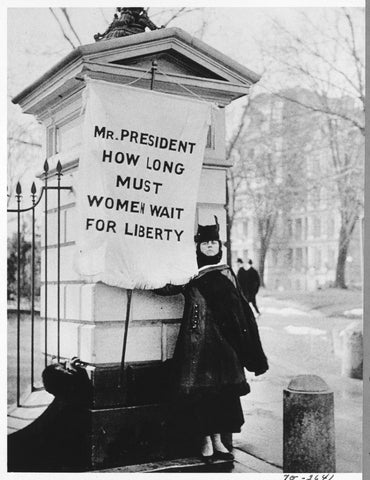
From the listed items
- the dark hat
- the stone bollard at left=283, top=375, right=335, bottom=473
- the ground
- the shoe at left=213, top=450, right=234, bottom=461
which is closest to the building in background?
the ground

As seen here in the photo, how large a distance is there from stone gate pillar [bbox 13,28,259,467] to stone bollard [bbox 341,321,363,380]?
44.6 inches

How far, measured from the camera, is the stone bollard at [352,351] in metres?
4.26

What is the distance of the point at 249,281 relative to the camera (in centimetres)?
437

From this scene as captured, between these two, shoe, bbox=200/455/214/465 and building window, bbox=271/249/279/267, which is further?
building window, bbox=271/249/279/267

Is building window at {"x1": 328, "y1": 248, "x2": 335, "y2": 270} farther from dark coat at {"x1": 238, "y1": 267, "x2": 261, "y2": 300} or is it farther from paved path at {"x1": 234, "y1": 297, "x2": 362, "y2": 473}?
dark coat at {"x1": 238, "y1": 267, "x2": 261, "y2": 300}

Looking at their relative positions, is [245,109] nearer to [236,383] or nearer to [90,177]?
[90,177]

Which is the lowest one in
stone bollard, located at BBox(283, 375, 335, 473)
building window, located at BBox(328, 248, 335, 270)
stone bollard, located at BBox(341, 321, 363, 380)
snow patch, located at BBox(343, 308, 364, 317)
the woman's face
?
stone bollard, located at BBox(283, 375, 335, 473)

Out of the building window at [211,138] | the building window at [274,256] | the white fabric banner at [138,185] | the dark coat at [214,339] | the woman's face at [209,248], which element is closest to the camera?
the white fabric banner at [138,185]

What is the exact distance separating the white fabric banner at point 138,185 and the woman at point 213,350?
17 centimetres

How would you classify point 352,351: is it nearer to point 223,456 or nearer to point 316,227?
point 316,227

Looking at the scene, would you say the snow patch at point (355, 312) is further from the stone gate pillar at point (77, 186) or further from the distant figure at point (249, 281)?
the stone gate pillar at point (77, 186)

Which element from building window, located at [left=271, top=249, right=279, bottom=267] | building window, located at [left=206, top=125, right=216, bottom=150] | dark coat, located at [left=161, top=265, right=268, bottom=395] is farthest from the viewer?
building window, located at [left=271, top=249, right=279, bottom=267]

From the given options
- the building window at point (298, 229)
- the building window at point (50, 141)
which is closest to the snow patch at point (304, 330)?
the building window at point (298, 229)

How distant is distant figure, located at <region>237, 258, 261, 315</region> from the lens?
437 centimetres
